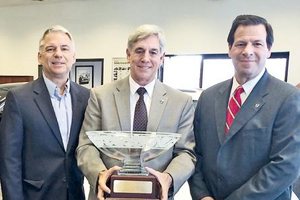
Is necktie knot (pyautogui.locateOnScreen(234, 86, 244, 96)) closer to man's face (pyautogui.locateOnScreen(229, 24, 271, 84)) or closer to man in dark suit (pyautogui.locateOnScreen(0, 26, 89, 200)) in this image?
man's face (pyautogui.locateOnScreen(229, 24, 271, 84))

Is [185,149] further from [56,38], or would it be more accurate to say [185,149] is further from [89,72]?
[89,72]

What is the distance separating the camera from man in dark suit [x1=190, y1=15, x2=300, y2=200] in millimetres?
1269

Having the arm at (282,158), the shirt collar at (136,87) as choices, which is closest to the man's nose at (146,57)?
the shirt collar at (136,87)

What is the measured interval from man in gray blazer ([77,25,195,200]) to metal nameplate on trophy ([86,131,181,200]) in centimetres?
13

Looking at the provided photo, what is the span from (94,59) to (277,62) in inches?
139

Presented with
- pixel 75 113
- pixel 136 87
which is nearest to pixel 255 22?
pixel 136 87

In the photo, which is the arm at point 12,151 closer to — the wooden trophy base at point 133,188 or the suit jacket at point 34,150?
the suit jacket at point 34,150

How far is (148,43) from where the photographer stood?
4.63ft

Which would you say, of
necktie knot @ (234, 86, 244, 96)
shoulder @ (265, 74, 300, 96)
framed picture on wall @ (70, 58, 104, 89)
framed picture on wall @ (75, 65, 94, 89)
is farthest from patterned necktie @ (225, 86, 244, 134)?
framed picture on wall @ (75, 65, 94, 89)

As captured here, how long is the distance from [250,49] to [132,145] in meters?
0.65

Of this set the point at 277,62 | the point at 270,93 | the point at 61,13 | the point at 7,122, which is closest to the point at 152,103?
the point at 270,93

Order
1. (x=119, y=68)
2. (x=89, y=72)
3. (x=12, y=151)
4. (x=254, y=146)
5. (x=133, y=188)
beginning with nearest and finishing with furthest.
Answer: (x=133, y=188) < (x=254, y=146) < (x=12, y=151) < (x=119, y=68) < (x=89, y=72)

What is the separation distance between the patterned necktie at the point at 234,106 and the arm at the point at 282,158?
188mm

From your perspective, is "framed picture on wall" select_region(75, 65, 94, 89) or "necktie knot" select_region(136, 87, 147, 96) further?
"framed picture on wall" select_region(75, 65, 94, 89)
